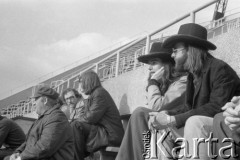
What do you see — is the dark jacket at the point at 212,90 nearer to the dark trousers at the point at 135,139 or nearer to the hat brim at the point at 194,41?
the hat brim at the point at 194,41

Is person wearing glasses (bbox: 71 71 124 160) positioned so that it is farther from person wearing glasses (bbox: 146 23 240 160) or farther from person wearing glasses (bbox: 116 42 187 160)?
person wearing glasses (bbox: 146 23 240 160)

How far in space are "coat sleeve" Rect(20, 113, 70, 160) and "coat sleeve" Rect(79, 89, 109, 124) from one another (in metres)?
0.69

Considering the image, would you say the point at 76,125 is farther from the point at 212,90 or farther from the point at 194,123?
the point at 194,123

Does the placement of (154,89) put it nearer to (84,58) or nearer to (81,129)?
(81,129)

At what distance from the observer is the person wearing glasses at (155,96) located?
13.4 ft

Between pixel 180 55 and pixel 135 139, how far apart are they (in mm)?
887

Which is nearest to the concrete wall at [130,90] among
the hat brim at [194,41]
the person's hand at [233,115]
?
the hat brim at [194,41]

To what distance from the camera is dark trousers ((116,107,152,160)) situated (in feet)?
13.3

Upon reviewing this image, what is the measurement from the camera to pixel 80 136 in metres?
6.34

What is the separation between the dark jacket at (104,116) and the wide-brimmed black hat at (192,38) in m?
2.09

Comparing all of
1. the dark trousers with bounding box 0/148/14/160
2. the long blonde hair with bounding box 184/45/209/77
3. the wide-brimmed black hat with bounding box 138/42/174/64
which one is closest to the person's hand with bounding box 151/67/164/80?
the wide-brimmed black hat with bounding box 138/42/174/64

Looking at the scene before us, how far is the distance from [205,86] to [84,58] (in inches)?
858

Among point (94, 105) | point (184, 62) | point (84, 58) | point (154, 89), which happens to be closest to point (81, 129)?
point (94, 105)

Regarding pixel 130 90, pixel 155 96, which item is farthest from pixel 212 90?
pixel 130 90
